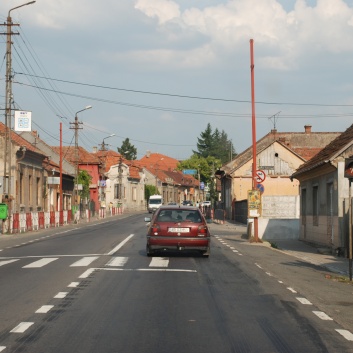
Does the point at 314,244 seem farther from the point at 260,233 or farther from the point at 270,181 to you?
the point at 270,181

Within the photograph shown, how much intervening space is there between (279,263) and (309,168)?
9.38 m

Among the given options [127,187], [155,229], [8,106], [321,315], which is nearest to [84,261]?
[155,229]

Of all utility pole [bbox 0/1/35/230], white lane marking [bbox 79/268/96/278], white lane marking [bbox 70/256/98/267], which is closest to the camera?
white lane marking [bbox 79/268/96/278]

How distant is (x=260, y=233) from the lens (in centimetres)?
3334

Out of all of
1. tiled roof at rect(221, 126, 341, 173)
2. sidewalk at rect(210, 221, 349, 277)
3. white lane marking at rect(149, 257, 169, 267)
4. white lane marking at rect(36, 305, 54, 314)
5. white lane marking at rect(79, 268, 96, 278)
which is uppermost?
tiled roof at rect(221, 126, 341, 173)

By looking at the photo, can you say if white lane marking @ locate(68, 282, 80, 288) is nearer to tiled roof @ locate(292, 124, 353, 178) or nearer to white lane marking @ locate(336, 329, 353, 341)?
white lane marking @ locate(336, 329, 353, 341)

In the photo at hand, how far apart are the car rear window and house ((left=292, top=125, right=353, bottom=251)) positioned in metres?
4.49

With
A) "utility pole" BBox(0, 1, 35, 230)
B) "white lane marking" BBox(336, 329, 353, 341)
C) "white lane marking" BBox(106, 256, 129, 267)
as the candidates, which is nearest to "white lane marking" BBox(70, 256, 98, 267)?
"white lane marking" BBox(106, 256, 129, 267)

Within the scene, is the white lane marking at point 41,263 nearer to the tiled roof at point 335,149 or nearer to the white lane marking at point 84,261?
the white lane marking at point 84,261

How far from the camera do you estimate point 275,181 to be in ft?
202

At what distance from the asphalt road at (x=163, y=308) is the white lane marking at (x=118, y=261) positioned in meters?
0.15

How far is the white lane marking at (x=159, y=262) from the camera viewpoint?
16.6 meters

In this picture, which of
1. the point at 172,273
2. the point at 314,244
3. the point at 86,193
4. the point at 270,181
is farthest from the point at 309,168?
the point at 86,193

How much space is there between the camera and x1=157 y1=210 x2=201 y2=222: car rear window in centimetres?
1914
